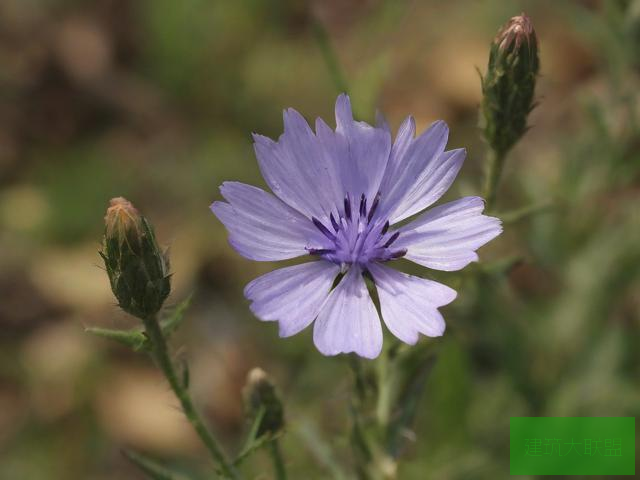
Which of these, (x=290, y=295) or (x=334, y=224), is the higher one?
(x=334, y=224)

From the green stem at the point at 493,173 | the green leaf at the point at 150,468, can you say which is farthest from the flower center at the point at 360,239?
the green leaf at the point at 150,468

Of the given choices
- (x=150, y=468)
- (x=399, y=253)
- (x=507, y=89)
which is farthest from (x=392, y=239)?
(x=150, y=468)

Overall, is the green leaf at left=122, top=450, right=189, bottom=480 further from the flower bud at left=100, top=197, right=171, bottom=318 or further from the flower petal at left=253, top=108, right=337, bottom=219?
the flower petal at left=253, top=108, right=337, bottom=219

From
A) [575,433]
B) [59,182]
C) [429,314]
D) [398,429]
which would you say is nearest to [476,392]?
[575,433]

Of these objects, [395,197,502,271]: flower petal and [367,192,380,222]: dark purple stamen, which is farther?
[367,192,380,222]: dark purple stamen

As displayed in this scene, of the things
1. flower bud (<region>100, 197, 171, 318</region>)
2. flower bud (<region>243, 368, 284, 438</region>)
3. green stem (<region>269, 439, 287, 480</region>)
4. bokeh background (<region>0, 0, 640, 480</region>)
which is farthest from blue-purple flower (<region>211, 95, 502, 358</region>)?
green stem (<region>269, 439, 287, 480</region>)

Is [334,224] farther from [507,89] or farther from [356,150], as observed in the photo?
[507,89]

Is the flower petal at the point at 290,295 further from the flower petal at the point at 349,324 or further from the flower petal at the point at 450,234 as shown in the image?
the flower petal at the point at 450,234
